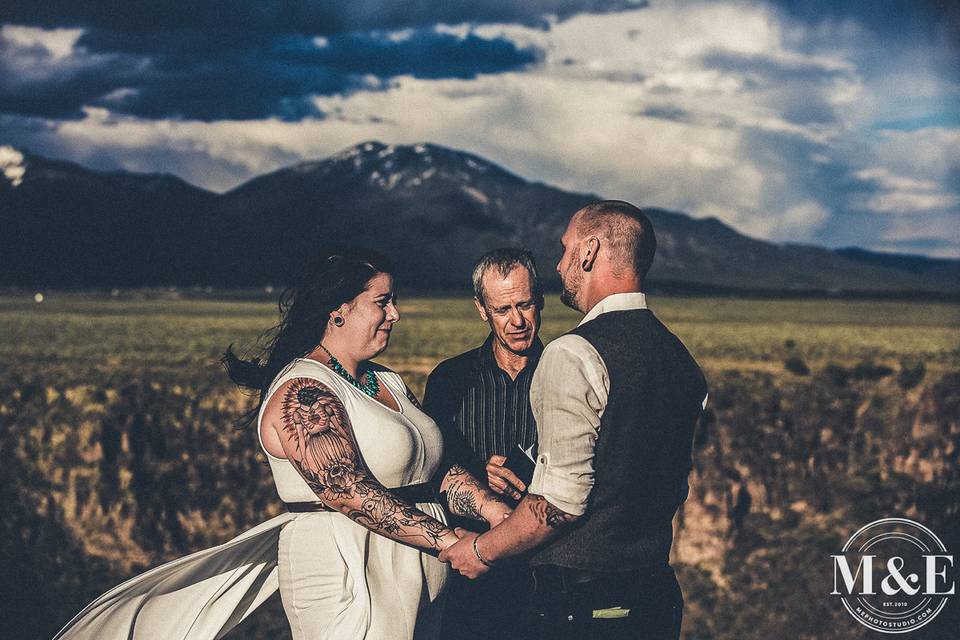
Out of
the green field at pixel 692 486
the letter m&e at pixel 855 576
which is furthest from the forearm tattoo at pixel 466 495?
the green field at pixel 692 486

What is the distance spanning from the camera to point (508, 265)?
4.84 meters

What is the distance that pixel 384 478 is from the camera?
12.7 feet

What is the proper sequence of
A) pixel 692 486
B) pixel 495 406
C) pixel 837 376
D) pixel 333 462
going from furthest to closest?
pixel 837 376, pixel 692 486, pixel 495 406, pixel 333 462

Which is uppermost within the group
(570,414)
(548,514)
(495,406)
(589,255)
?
(589,255)

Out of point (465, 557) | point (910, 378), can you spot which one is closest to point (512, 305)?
point (465, 557)

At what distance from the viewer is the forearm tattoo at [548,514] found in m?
3.48

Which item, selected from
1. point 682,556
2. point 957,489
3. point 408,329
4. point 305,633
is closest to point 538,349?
point 305,633

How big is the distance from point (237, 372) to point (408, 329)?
5204 centimetres

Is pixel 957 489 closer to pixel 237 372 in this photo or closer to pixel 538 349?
pixel 538 349

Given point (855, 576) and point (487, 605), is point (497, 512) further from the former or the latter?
point (855, 576)

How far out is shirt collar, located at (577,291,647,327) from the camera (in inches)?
141

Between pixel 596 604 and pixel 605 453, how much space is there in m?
0.63

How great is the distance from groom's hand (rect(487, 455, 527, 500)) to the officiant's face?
667 mm

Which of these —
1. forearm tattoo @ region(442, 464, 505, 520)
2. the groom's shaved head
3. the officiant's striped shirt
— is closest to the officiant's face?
the officiant's striped shirt
